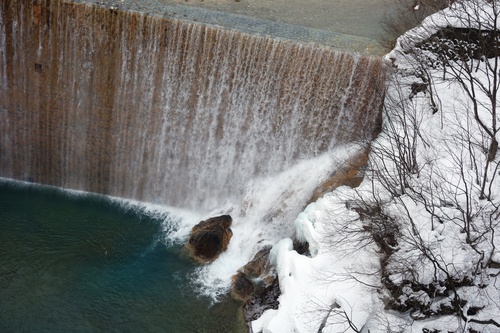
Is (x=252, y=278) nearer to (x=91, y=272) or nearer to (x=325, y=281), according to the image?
(x=325, y=281)

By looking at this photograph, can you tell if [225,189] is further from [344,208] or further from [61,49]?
[61,49]

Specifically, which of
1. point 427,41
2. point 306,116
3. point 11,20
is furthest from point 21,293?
point 427,41

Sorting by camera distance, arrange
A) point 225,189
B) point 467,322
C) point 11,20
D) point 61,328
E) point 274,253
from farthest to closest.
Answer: point 225,189, point 11,20, point 274,253, point 61,328, point 467,322

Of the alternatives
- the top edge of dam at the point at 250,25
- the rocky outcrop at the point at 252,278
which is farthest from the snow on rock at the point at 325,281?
the top edge of dam at the point at 250,25

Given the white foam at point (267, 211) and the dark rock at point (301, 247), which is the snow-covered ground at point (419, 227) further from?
the white foam at point (267, 211)

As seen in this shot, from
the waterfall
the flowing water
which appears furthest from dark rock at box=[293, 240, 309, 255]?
the waterfall

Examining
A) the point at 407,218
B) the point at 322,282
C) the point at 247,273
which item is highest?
the point at 407,218

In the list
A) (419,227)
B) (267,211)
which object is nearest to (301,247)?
(267,211)

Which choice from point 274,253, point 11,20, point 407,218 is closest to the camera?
point 407,218
